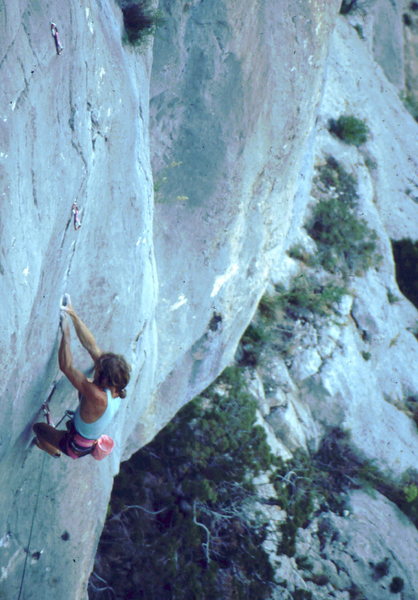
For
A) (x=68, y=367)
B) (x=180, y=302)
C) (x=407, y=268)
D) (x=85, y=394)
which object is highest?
(x=68, y=367)

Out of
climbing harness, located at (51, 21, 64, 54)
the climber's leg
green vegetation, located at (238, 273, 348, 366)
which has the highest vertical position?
climbing harness, located at (51, 21, 64, 54)

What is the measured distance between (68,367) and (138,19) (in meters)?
2.96

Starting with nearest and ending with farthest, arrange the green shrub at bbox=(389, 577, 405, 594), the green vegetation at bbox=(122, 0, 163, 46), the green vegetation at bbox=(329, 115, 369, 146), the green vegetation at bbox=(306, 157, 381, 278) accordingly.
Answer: the green vegetation at bbox=(122, 0, 163, 46) → the green shrub at bbox=(389, 577, 405, 594) → the green vegetation at bbox=(306, 157, 381, 278) → the green vegetation at bbox=(329, 115, 369, 146)

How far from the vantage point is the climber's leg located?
184 inches

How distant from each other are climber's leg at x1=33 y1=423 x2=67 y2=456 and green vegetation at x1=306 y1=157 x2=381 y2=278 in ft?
30.5

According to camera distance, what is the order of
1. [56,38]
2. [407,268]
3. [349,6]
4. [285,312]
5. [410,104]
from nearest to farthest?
[56,38] < [285,312] < [407,268] < [349,6] < [410,104]

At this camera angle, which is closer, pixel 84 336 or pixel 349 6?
pixel 84 336

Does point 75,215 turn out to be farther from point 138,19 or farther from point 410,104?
point 410,104

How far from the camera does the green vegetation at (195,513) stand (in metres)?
8.81

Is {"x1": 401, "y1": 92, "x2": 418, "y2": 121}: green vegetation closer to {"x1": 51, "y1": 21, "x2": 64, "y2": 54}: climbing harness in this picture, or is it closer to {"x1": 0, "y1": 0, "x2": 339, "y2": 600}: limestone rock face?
{"x1": 0, "y1": 0, "x2": 339, "y2": 600}: limestone rock face

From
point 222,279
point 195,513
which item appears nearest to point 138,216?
point 222,279

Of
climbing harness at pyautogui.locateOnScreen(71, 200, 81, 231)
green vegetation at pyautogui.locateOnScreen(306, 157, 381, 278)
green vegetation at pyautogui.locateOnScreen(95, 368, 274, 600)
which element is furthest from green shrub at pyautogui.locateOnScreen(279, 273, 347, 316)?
climbing harness at pyautogui.locateOnScreen(71, 200, 81, 231)

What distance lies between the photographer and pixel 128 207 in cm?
541

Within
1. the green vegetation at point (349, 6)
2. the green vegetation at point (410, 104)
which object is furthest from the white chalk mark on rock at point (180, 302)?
the green vegetation at point (410, 104)
